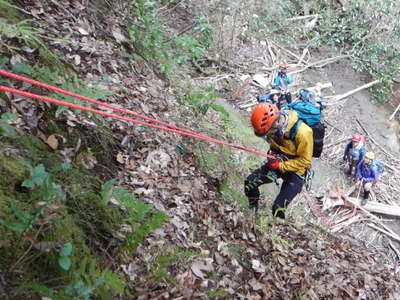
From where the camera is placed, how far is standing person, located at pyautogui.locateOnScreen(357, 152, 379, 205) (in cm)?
949

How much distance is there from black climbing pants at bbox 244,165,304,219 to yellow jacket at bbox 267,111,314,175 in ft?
0.59

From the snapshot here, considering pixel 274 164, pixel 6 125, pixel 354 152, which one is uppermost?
pixel 6 125

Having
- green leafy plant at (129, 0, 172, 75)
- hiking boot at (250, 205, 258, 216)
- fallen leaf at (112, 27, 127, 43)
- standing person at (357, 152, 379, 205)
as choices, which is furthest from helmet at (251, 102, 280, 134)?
standing person at (357, 152, 379, 205)

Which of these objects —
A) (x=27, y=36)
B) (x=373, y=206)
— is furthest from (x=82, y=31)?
(x=373, y=206)

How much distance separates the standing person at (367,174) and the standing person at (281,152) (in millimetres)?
4511

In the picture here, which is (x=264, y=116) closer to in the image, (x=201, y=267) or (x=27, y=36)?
(x=201, y=267)

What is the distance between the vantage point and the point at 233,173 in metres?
6.38

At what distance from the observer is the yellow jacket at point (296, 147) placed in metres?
5.11

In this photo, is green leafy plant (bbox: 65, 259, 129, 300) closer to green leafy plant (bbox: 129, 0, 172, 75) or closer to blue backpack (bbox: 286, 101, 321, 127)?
blue backpack (bbox: 286, 101, 321, 127)

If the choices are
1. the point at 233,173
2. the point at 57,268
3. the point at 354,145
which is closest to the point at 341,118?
the point at 354,145

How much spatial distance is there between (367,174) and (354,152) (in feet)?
2.22

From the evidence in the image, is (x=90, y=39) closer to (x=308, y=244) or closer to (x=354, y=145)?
(x=308, y=244)

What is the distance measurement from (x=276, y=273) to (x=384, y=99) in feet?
37.9

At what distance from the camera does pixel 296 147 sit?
528 cm
